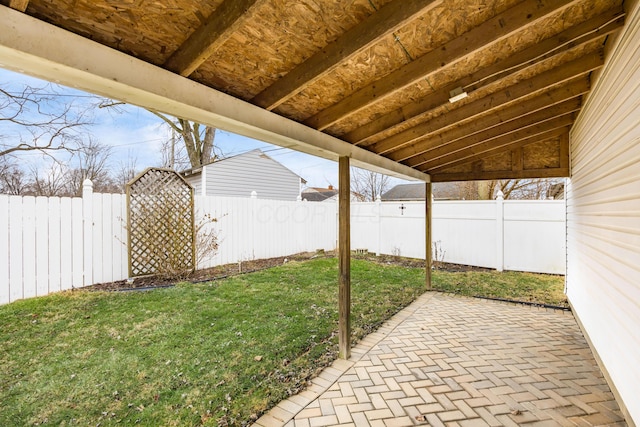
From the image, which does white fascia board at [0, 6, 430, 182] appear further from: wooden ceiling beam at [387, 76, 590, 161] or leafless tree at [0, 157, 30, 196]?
leafless tree at [0, 157, 30, 196]

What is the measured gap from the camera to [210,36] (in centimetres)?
130

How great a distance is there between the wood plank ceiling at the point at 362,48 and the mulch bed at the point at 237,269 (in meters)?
4.37

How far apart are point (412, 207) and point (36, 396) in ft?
25.2

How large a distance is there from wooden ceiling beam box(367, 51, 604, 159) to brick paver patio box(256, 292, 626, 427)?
227 centimetres

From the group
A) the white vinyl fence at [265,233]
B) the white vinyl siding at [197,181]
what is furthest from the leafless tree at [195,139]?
the white vinyl fence at [265,233]

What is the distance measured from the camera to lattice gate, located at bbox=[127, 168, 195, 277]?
17.8 feet

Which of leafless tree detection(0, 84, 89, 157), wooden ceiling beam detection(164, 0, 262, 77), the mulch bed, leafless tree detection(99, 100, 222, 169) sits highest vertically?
leafless tree detection(99, 100, 222, 169)

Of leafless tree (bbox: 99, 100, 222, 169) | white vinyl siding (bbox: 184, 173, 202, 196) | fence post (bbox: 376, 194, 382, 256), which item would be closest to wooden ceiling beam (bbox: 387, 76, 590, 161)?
fence post (bbox: 376, 194, 382, 256)

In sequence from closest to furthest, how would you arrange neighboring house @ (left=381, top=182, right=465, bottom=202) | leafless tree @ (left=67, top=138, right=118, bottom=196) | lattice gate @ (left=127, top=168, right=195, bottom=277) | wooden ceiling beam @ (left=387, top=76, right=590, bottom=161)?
wooden ceiling beam @ (left=387, top=76, right=590, bottom=161), lattice gate @ (left=127, top=168, right=195, bottom=277), leafless tree @ (left=67, top=138, right=118, bottom=196), neighboring house @ (left=381, top=182, right=465, bottom=202)

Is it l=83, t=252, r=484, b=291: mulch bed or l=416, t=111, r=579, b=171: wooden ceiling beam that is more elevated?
l=416, t=111, r=579, b=171: wooden ceiling beam

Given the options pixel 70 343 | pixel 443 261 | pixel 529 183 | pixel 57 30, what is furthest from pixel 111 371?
pixel 529 183

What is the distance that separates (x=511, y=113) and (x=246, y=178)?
381 inches

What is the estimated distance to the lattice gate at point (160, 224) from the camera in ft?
17.8

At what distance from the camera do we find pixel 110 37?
1.26 meters
